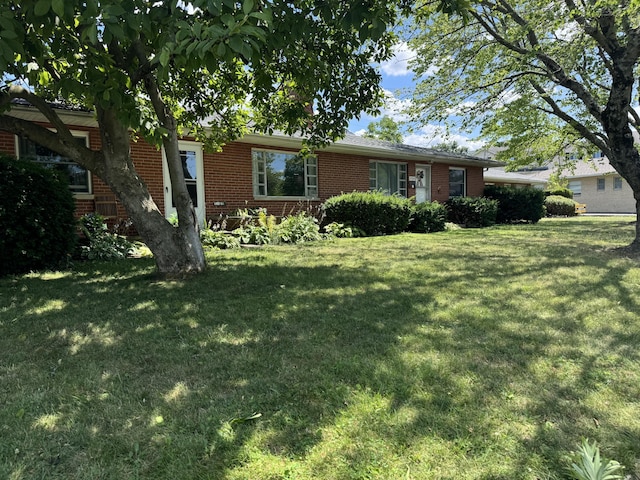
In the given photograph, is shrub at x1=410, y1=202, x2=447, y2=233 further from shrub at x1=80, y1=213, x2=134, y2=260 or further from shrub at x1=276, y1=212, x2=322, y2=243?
shrub at x1=80, y1=213, x2=134, y2=260

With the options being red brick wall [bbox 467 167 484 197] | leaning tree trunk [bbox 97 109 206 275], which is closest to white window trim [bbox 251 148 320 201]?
leaning tree trunk [bbox 97 109 206 275]

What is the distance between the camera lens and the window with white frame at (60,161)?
857 cm

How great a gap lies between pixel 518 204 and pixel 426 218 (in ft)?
23.7

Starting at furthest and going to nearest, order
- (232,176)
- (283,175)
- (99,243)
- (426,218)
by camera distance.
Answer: (426,218) → (283,175) → (232,176) → (99,243)

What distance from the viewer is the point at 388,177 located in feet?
53.6

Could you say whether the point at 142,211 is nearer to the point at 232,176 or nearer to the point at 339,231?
the point at 232,176

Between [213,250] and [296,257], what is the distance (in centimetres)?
211

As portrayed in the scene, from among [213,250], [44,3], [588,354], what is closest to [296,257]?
[213,250]

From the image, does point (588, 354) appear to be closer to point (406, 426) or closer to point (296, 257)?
point (406, 426)

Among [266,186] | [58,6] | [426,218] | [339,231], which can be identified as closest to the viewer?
[58,6]

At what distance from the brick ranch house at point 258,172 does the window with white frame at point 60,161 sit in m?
0.02

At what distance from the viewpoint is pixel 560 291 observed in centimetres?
499

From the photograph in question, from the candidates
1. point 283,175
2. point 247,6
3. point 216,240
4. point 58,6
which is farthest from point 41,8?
point 283,175

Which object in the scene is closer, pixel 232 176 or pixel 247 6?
pixel 247 6
